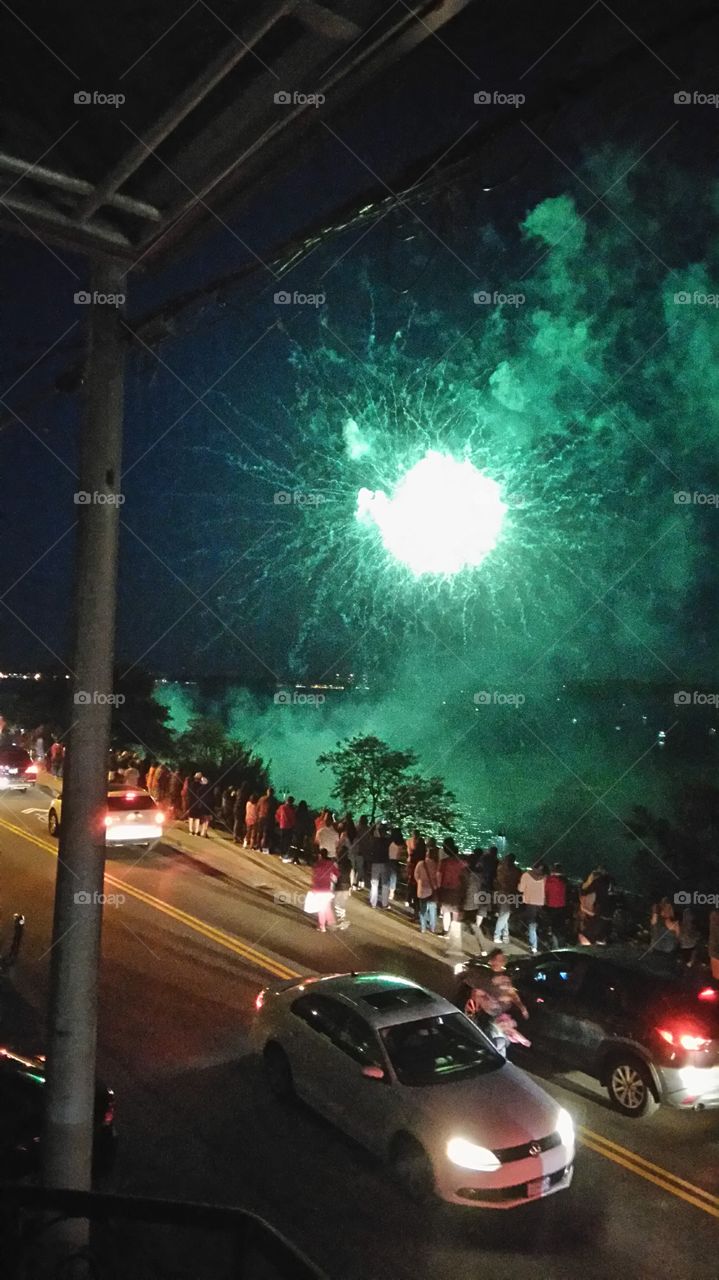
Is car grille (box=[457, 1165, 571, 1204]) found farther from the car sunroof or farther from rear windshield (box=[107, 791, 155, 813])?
rear windshield (box=[107, 791, 155, 813])

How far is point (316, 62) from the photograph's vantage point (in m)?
4.71

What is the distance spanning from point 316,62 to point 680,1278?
319 inches

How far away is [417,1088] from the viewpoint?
7.95 m

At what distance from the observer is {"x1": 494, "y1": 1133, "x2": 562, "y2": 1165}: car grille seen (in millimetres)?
7375

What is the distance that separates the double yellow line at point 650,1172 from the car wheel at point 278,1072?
2.83m

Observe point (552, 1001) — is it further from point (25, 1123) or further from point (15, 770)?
point (15, 770)

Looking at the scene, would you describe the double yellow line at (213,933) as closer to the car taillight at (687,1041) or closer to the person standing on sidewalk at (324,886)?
the person standing on sidewalk at (324,886)

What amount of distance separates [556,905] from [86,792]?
10898 mm

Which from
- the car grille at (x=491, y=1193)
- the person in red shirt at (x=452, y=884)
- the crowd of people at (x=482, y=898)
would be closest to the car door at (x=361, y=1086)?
the car grille at (x=491, y=1193)

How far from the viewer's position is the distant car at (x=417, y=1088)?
7.38 m

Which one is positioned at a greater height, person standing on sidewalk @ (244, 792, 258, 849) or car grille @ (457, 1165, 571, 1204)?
person standing on sidewalk @ (244, 792, 258, 849)

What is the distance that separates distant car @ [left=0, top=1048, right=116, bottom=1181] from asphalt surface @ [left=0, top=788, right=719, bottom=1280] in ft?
1.24

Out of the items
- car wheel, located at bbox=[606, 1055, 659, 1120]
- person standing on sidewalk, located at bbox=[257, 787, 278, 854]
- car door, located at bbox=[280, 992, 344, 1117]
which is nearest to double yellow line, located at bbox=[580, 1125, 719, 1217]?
car wheel, located at bbox=[606, 1055, 659, 1120]

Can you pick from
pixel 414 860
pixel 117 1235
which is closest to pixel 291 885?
pixel 414 860
